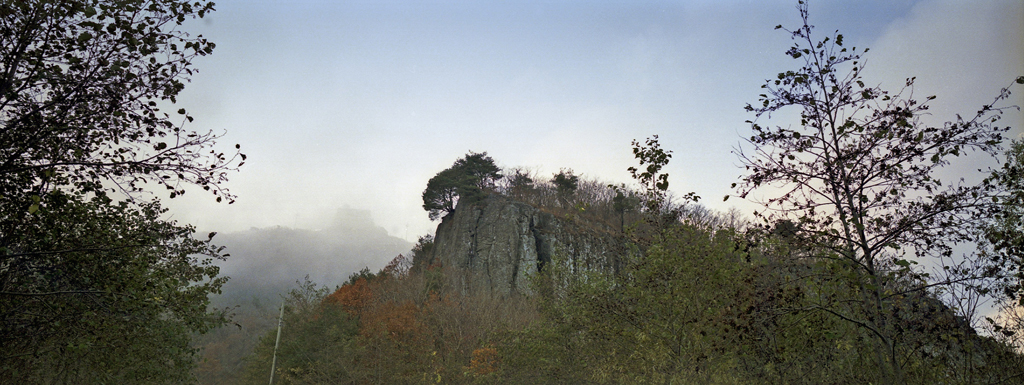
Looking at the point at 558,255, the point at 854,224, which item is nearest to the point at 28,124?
the point at 854,224

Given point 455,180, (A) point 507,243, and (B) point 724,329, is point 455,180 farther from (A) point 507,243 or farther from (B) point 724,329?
(B) point 724,329

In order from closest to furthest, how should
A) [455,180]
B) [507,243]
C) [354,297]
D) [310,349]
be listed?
[310,349]
[354,297]
[507,243]
[455,180]

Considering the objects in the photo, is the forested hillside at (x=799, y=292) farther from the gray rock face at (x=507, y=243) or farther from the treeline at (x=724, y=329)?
the gray rock face at (x=507, y=243)

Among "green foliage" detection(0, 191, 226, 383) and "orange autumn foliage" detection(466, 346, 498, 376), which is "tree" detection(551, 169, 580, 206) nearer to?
"orange autumn foliage" detection(466, 346, 498, 376)

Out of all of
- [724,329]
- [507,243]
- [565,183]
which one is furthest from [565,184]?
[724,329]

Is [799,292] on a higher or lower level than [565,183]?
lower

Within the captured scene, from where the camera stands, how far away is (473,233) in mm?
44031

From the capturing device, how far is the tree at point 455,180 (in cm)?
4788

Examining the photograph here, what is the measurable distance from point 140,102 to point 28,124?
45.3 inches

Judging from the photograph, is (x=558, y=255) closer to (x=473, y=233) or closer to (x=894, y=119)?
(x=894, y=119)

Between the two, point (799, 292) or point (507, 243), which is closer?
point (799, 292)

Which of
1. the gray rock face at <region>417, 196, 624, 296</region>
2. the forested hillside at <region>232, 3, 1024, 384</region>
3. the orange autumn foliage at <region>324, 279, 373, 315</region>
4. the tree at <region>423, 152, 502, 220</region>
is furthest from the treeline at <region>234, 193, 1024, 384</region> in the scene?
the tree at <region>423, 152, 502, 220</region>

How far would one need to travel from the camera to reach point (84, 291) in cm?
525

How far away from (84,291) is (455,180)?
139 ft
